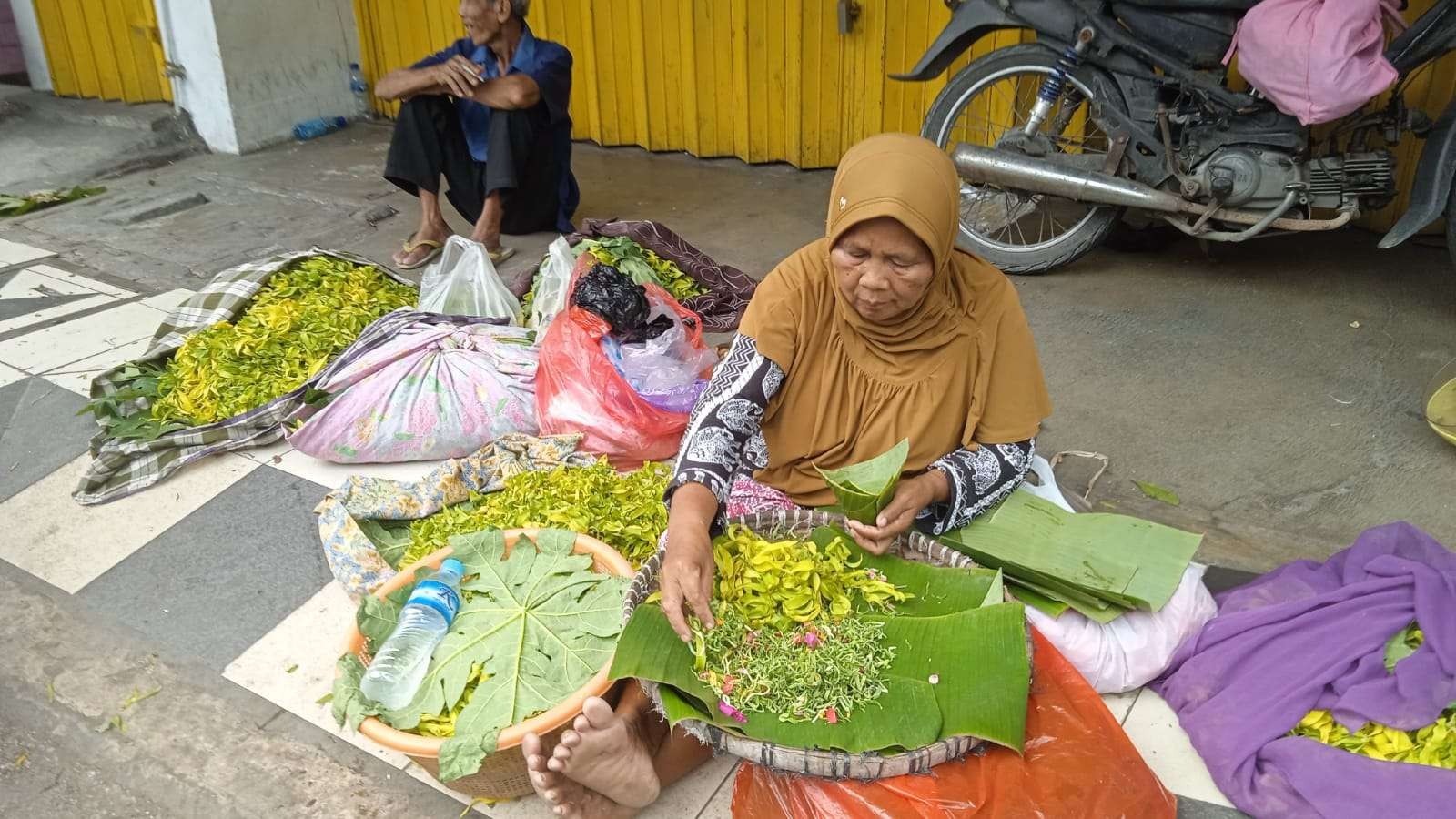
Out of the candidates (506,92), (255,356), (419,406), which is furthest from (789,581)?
(506,92)

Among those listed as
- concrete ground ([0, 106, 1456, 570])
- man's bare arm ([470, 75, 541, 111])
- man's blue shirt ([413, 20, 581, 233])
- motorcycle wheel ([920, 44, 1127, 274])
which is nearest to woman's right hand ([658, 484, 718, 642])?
concrete ground ([0, 106, 1456, 570])

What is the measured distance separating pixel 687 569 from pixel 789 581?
0.21 metres

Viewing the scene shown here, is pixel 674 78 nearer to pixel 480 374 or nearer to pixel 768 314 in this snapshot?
pixel 480 374

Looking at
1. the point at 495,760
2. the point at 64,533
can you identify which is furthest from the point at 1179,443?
the point at 64,533

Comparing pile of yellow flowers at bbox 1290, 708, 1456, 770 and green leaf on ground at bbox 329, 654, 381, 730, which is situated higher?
green leaf on ground at bbox 329, 654, 381, 730

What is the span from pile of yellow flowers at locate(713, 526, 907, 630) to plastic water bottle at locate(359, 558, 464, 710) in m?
0.59

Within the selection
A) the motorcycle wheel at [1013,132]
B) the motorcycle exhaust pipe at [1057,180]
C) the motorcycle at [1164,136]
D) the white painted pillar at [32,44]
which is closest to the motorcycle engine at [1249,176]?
the motorcycle at [1164,136]

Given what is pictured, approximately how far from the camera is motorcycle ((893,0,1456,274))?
11.7ft

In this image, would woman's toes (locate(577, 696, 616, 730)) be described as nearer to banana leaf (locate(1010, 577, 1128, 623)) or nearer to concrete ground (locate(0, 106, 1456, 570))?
banana leaf (locate(1010, 577, 1128, 623))

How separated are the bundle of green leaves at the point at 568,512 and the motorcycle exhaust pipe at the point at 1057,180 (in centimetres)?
188

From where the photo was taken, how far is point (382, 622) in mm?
2080

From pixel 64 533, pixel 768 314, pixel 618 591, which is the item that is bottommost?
pixel 64 533

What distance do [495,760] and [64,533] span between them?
1765mm

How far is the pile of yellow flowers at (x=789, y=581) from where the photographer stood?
1.87m
